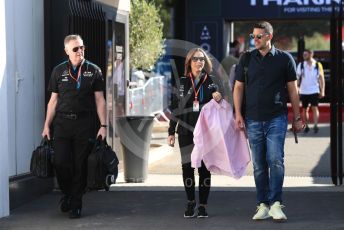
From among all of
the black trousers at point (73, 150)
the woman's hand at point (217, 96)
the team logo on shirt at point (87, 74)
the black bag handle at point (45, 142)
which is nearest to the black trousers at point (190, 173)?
the woman's hand at point (217, 96)

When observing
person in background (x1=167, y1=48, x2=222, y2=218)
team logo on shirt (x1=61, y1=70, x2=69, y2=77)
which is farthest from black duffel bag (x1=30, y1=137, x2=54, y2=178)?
person in background (x1=167, y1=48, x2=222, y2=218)

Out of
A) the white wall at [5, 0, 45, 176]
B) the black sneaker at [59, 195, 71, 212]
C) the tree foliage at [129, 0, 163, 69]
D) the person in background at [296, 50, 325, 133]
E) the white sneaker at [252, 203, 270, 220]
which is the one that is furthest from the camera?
the person in background at [296, 50, 325, 133]

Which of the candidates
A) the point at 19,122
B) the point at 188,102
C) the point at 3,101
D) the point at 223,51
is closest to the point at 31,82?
the point at 19,122

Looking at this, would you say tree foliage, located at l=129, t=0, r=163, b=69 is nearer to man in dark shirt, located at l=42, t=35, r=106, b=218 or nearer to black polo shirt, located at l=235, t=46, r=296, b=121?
man in dark shirt, located at l=42, t=35, r=106, b=218

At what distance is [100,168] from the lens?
28.2 feet

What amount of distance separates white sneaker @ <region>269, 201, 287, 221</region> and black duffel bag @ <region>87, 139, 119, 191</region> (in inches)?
65.3

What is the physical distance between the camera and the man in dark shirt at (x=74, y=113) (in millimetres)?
8719

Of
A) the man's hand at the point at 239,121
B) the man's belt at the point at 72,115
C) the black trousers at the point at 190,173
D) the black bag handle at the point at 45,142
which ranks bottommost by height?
the black trousers at the point at 190,173

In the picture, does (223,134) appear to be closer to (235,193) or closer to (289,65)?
(289,65)

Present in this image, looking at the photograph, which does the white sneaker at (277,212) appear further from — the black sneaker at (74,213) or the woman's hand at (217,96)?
the black sneaker at (74,213)

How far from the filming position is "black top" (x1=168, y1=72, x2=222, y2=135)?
866 centimetres

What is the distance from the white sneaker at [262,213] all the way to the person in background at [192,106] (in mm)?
551

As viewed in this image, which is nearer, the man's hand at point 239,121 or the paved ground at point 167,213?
the paved ground at point 167,213

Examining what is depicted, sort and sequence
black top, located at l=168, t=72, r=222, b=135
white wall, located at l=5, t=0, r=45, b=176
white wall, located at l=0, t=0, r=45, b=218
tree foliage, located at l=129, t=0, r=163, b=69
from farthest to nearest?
tree foliage, located at l=129, t=0, r=163, b=69 → white wall, located at l=5, t=0, r=45, b=176 → white wall, located at l=0, t=0, r=45, b=218 → black top, located at l=168, t=72, r=222, b=135
